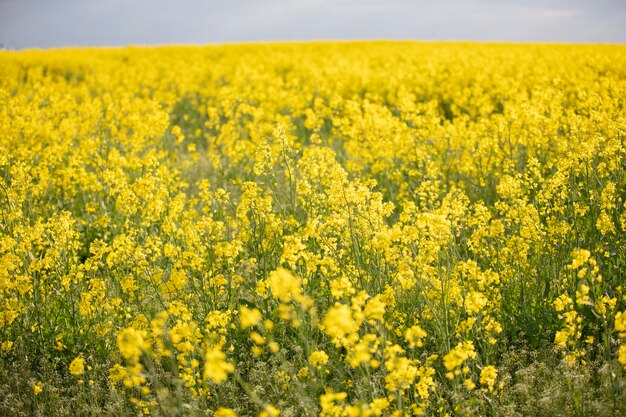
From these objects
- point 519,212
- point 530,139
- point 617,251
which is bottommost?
point 617,251

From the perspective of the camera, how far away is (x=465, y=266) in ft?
11.8

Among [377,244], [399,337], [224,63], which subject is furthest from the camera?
[224,63]

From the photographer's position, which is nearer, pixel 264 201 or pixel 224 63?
pixel 264 201

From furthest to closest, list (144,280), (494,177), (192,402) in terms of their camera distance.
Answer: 1. (494,177)
2. (144,280)
3. (192,402)

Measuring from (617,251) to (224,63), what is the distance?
1900 cm

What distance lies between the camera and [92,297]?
437 centimetres

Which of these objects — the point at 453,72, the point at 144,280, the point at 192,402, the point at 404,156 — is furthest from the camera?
the point at 453,72

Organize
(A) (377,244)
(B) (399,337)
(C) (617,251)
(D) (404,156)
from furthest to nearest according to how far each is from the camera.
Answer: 1. (D) (404,156)
2. (C) (617,251)
3. (B) (399,337)
4. (A) (377,244)

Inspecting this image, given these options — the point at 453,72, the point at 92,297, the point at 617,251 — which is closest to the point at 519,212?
the point at 617,251

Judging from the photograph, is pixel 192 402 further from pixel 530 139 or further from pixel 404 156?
pixel 530 139

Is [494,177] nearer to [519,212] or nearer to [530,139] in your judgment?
[530,139]

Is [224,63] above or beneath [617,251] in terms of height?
above

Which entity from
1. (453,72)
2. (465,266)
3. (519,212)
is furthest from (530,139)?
(453,72)

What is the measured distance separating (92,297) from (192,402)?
1.46m
